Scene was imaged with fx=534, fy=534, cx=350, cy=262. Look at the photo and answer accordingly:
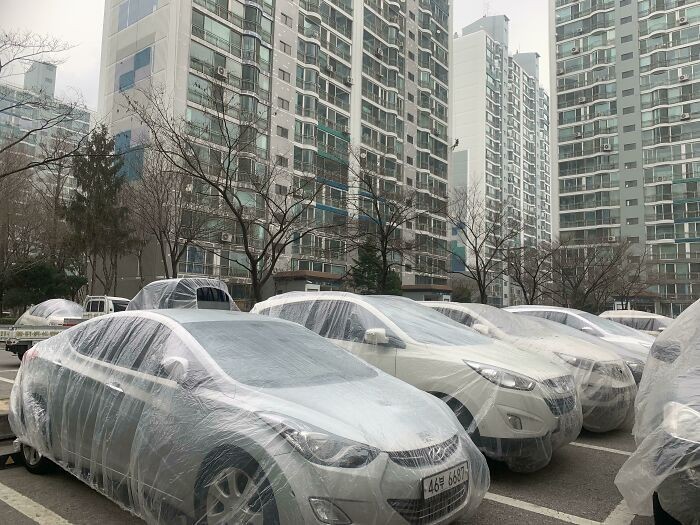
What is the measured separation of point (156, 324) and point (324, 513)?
192 centimetres

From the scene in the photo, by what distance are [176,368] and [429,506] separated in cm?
169

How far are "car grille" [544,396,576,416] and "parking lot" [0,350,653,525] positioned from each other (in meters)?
0.58

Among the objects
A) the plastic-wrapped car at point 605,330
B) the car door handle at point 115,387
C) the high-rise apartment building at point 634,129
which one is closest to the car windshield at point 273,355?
the car door handle at point 115,387

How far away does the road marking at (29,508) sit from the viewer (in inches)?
139

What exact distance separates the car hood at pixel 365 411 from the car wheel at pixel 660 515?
111 cm

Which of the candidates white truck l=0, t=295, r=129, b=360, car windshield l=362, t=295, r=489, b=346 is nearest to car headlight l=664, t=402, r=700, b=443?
car windshield l=362, t=295, r=489, b=346

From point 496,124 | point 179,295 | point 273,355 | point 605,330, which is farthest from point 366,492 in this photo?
point 496,124

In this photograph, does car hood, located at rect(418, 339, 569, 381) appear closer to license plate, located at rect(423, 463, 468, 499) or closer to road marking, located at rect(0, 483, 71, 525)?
license plate, located at rect(423, 463, 468, 499)

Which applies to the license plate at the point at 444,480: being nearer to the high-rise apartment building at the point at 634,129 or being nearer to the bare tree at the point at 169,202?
the bare tree at the point at 169,202

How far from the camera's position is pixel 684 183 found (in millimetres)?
59969

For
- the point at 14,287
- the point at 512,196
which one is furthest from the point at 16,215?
the point at 512,196

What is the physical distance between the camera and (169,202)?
23.4 meters

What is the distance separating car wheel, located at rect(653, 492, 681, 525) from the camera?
285cm

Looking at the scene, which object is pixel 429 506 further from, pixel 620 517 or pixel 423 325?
pixel 423 325
